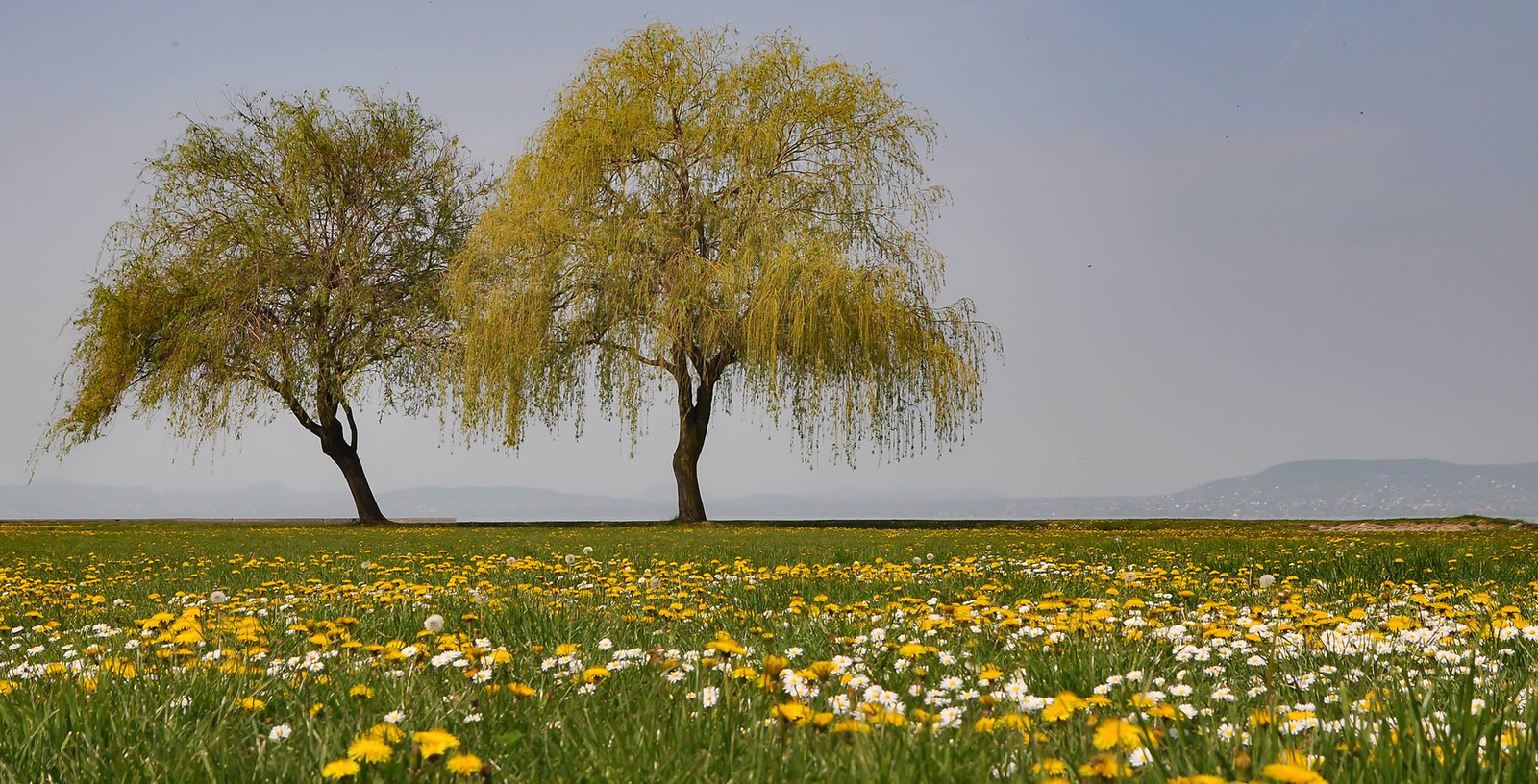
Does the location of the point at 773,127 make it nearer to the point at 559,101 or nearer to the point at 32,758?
the point at 559,101

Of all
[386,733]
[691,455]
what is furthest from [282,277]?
[386,733]

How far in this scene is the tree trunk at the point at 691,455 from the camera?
2359cm

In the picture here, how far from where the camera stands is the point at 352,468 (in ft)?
90.5

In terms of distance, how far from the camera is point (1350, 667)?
329 centimetres

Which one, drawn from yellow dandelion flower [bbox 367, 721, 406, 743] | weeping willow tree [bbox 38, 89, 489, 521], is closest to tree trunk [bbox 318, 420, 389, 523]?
weeping willow tree [bbox 38, 89, 489, 521]

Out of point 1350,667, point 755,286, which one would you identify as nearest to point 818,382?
point 755,286

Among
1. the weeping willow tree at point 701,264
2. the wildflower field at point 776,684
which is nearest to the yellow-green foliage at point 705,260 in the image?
the weeping willow tree at point 701,264

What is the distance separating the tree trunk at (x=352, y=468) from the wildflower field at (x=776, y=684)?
71.3ft

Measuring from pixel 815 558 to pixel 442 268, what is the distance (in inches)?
782

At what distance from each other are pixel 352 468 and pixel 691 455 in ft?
32.4

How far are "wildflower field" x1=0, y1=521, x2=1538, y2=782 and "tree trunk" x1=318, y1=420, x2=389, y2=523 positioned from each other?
71.3 ft

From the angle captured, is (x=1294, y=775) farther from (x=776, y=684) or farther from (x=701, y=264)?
(x=701, y=264)

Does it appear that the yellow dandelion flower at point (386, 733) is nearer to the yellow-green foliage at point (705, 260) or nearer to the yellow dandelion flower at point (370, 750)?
the yellow dandelion flower at point (370, 750)

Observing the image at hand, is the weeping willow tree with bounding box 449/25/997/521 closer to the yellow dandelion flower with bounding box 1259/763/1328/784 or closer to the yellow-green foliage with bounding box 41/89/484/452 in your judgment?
the yellow-green foliage with bounding box 41/89/484/452
